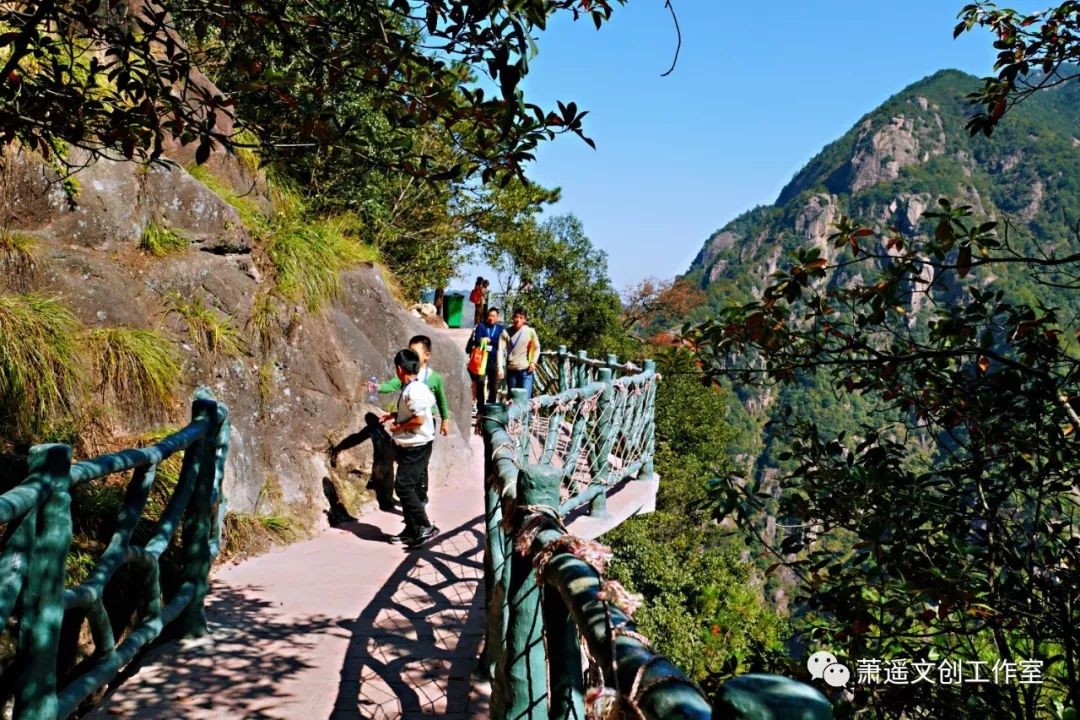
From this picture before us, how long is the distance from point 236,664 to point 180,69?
2.95m

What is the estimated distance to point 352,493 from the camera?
8.95 m

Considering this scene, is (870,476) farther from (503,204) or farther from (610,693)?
(503,204)

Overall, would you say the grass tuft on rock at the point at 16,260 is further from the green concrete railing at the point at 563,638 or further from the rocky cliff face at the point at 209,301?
the green concrete railing at the point at 563,638

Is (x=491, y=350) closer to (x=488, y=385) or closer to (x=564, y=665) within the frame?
(x=488, y=385)

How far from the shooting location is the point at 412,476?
6.90m

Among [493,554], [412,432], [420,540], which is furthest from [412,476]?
[493,554]

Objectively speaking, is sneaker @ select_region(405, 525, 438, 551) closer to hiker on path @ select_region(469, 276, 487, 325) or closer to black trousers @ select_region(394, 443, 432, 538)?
black trousers @ select_region(394, 443, 432, 538)

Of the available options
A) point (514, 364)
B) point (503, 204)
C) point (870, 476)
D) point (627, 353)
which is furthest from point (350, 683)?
point (627, 353)

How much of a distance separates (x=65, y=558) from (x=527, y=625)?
1.56 meters

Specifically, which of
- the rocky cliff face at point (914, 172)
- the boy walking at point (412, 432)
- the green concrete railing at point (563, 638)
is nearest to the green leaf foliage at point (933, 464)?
the green concrete railing at point (563, 638)

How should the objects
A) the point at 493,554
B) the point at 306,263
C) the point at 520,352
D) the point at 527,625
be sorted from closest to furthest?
the point at 527,625
the point at 493,554
the point at 306,263
the point at 520,352

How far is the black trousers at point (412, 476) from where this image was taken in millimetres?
6859

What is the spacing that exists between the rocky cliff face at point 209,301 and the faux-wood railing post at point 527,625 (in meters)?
5.35

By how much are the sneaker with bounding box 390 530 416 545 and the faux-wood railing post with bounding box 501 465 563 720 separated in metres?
4.86
